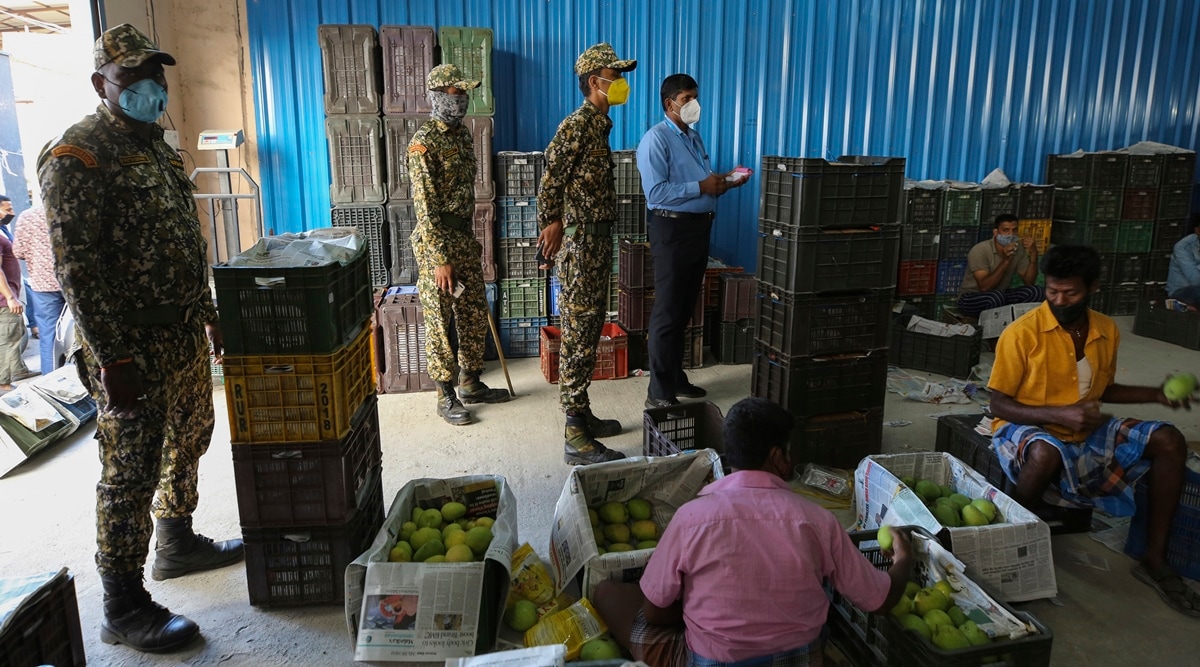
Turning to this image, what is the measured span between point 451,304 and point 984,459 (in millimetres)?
3306

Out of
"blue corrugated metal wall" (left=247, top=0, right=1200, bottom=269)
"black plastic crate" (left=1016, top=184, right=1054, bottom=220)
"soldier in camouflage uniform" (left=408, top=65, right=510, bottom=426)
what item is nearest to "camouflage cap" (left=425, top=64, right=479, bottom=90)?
"soldier in camouflage uniform" (left=408, top=65, right=510, bottom=426)

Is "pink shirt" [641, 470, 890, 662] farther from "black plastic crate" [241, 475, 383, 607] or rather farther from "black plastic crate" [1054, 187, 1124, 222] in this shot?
"black plastic crate" [1054, 187, 1124, 222]

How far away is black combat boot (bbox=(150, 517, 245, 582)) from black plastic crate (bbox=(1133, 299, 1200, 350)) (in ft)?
26.0

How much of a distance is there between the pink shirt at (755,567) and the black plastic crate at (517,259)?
4734 mm

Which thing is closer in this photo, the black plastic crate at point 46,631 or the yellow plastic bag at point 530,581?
the black plastic crate at point 46,631

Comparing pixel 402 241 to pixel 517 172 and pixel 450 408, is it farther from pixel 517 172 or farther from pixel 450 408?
pixel 450 408

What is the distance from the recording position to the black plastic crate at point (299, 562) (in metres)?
2.84

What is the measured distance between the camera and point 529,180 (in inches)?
253

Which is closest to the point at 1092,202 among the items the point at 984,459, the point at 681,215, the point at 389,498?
the point at 681,215

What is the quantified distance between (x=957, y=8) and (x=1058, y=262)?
5667mm

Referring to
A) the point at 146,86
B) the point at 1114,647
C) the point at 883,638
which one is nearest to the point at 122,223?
the point at 146,86

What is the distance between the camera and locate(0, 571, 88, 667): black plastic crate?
204 cm

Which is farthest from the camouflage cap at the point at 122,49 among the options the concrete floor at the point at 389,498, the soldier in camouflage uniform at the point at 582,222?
the soldier in camouflage uniform at the point at 582,222

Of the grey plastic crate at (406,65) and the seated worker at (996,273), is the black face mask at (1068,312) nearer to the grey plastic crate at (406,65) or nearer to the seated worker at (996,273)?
the seated worker at (996,273)
